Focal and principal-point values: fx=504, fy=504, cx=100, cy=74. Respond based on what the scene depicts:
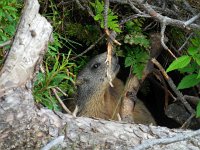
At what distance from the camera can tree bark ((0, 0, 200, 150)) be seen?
258 centimetres

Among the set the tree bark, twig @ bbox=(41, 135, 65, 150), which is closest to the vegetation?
the tree bark

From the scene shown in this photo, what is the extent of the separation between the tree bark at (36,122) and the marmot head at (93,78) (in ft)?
4.38

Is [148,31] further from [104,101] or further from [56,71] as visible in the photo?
[56,71]

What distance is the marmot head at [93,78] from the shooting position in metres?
4.22

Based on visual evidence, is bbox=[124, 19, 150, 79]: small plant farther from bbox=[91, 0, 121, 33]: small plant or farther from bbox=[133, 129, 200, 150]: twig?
bbox=[133, 129, 200, 150]: twig

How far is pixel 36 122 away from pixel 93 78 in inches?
64.8

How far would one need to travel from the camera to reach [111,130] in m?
2.86

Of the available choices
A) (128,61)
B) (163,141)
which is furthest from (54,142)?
(128,61)

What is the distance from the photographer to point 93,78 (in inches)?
170

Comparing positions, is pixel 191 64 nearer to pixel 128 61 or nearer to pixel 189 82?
pixel 189 82

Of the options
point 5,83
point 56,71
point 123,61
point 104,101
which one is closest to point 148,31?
point 123,61

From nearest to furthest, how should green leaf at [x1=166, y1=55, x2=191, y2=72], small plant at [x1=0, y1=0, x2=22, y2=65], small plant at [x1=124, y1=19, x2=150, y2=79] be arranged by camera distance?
small plant at [x1=0, y1=0, x2=22, y2=65], green leaf at [x1=166, y1=55, x2=191, y2=72], small plant at [x1=124, y1=19, x2=150, y2=79]

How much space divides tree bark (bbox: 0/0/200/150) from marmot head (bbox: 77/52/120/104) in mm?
1335

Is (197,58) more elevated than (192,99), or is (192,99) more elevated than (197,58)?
(197,58)
